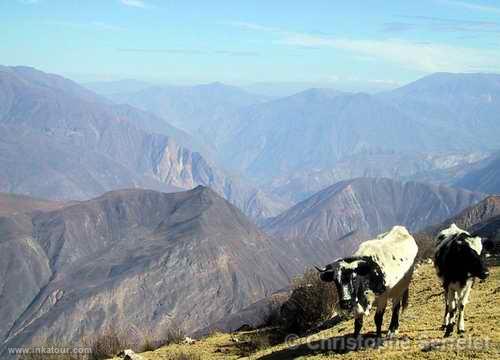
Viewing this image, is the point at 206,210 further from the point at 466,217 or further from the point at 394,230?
the point at 394,230

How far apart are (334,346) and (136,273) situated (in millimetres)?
137260

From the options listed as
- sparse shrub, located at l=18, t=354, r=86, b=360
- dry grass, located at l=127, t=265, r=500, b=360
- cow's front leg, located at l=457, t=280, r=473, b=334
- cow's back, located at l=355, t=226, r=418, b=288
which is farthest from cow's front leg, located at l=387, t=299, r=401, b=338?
sparse shrub, located at l=18, t=354, r=86, b=360

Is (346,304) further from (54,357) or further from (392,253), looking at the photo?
(54,357)

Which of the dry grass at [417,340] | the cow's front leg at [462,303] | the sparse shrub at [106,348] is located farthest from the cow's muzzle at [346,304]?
the sparse shrub at [106,348]

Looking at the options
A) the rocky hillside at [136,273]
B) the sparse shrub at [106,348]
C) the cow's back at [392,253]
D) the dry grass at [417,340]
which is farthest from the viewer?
the rocky hillside at [136,273]

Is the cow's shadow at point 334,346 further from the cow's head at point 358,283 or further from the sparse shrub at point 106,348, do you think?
the sparse shrub at point 106,348

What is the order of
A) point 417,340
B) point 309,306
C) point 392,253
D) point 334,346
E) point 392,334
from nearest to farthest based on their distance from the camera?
1. point 417,340
2. point 392,253
3. point 334,346
4. point 392,334
5. point 309,306

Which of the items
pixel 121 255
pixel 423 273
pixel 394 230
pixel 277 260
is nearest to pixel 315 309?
pixel 423 273

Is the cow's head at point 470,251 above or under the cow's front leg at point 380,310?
above

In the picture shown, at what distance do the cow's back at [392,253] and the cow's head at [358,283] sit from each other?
27cm

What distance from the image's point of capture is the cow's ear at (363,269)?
48.5 ft

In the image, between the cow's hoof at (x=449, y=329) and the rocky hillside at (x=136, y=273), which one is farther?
the rocky hillside at (x=136, y=273)

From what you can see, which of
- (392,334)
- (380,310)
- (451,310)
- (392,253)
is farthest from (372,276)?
(451,310)

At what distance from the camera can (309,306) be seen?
25.5m
